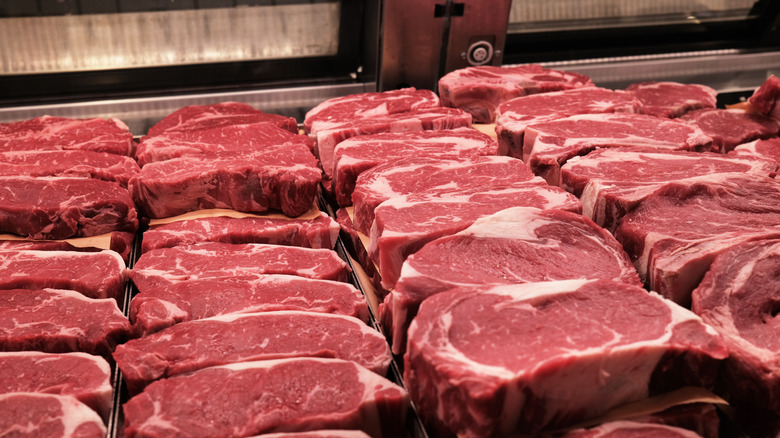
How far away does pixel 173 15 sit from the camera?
14.1 ft

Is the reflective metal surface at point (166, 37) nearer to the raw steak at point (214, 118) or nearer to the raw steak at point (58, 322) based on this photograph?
the raw steak at point (214, 118)

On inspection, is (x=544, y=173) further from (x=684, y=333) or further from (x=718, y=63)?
(x=718, y=63)

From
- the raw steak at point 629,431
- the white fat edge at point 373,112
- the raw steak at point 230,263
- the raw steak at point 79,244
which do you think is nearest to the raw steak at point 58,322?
the raw steak at point 230,263

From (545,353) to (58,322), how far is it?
187 cm

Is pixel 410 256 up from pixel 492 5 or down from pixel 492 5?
down

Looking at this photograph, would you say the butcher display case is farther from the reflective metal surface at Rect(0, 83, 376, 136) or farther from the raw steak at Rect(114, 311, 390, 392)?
the raw steak at Rect(114, 311, 390, 392)

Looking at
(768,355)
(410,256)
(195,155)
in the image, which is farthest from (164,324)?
(768,355)

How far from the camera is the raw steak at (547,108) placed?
3.90 metres

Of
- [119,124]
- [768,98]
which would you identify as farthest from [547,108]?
[119,124]

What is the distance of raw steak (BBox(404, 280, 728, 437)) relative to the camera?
2.03 metres

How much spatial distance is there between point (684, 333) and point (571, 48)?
3418 mm

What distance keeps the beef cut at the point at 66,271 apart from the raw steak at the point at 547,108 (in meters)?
2.18

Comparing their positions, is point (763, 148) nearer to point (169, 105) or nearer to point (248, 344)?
point (248, 344)

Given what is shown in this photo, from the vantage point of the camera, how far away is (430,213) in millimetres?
2887
